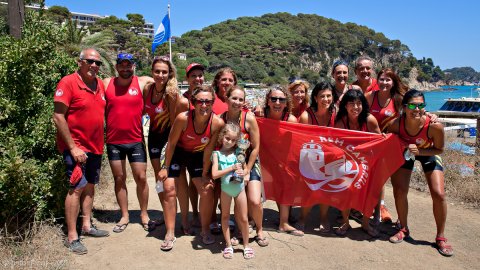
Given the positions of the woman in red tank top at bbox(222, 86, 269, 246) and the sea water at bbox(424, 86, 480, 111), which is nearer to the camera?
the woman in red tank top at bbox(222, 86, 269, 246)

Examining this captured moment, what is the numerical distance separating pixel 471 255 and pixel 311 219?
213 centimetres

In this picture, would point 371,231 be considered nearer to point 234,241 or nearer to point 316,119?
point 316,119

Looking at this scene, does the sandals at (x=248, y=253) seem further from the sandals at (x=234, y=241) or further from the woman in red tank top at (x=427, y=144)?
the woman in red tank top at (x=427, y=144)

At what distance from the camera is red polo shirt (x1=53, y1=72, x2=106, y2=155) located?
4.26 m

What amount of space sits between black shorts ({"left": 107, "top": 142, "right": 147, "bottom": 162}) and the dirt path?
102cm

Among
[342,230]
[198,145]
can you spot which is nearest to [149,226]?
[198,145]

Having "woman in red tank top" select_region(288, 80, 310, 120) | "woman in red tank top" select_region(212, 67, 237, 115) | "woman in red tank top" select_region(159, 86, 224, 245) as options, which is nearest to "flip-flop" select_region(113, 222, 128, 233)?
"woman in red tank top" select_region(159, 86, 224, 245)

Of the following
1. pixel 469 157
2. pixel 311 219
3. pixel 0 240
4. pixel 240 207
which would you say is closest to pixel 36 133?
pixel 0 240

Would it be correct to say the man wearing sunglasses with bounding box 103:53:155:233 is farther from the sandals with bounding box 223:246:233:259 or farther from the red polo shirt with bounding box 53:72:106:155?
the sandals with bounding box 223:246:233:259

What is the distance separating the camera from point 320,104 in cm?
505

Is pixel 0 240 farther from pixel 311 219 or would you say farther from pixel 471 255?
pixel 471 255

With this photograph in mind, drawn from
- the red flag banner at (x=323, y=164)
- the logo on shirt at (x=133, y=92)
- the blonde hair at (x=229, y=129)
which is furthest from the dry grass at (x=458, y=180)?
the logo on shirt at (x=133, y=92)

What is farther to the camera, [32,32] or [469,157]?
[469,157]

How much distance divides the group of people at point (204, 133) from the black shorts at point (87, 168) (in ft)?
0.04
